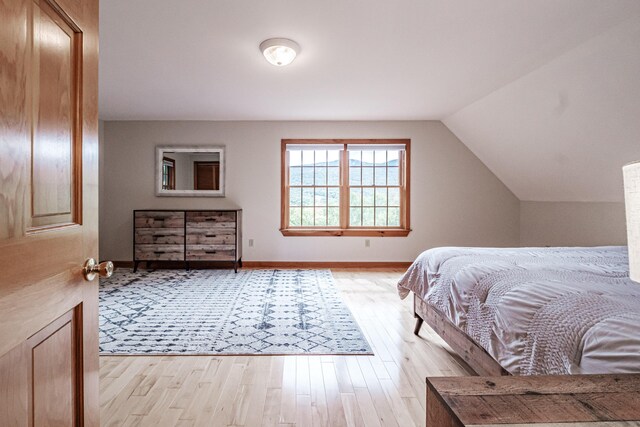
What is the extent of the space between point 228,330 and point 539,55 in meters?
3.51

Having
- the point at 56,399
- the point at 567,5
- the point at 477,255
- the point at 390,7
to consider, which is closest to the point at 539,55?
the point at 567,5

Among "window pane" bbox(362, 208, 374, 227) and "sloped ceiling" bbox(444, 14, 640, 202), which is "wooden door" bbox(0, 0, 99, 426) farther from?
"window pane" bbox(362, 208, 374, 227)

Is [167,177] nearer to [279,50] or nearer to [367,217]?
[367,217]

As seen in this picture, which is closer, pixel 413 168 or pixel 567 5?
pixel 567 5

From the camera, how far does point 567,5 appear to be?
2.39 metres

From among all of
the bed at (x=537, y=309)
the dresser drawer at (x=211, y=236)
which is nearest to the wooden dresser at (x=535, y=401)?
the bed at (x=537, y=309)

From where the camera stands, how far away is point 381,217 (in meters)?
5.93

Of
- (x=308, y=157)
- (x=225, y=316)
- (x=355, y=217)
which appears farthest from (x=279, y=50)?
(x=355, y=217)

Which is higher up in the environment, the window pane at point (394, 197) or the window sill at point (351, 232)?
the window pane at point (394, 197)

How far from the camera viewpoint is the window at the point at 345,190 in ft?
19.2

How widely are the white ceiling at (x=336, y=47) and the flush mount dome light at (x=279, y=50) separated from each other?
0.07m

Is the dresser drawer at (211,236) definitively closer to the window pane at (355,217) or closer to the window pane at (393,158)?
the window pane at (355,217)

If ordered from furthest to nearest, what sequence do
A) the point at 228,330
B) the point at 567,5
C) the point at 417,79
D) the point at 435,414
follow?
the point at 417,79 → the point at 228,330 → the point at 567,5 → the point at 435,414

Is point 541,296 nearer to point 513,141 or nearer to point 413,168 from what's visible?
point 513,141
